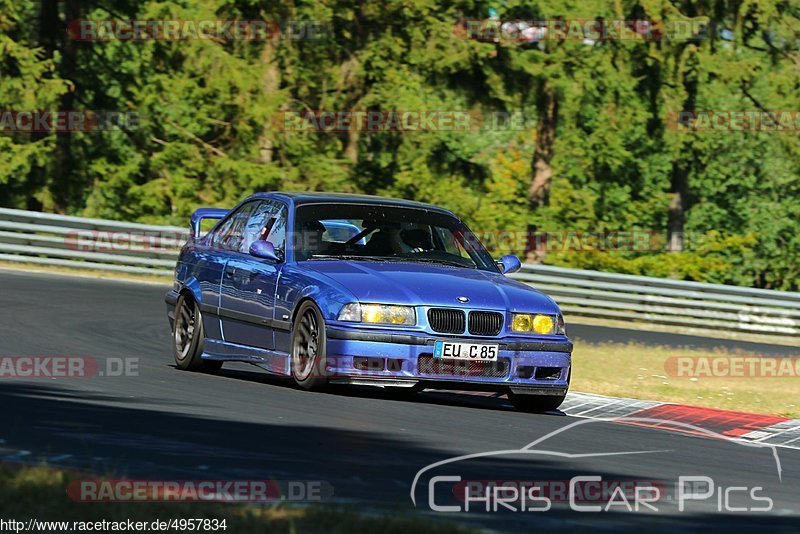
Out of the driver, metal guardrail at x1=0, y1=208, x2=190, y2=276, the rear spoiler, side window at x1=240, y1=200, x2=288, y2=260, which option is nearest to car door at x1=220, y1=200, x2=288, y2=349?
side window at x1=240, y1=200, x2=288, y2=260

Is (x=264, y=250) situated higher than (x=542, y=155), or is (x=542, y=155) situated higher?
(x=264, y=250)

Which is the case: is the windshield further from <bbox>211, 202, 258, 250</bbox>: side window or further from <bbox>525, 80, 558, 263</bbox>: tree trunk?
<bbox>525, 80, 558, 263</bbox>: tree trunk

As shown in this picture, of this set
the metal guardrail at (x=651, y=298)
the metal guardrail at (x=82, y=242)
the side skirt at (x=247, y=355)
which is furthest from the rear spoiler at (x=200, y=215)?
the metal guardrail at (x=651, y=298)

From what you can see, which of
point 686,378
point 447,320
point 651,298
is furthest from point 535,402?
point 651,298

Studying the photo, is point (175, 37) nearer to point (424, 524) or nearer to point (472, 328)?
point (472, 328)

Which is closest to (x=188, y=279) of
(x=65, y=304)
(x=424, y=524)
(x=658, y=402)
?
(x=658, y=402)

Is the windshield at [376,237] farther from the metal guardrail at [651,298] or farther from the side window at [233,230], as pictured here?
the metal guardrail at [651,298]

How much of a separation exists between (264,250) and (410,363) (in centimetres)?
164

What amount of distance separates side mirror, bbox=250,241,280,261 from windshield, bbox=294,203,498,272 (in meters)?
0.18

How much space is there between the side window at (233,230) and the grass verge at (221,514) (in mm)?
6211

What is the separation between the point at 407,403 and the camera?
412 inches

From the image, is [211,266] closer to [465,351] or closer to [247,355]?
[247,355]

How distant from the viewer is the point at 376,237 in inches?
444

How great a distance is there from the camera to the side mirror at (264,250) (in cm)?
1102
